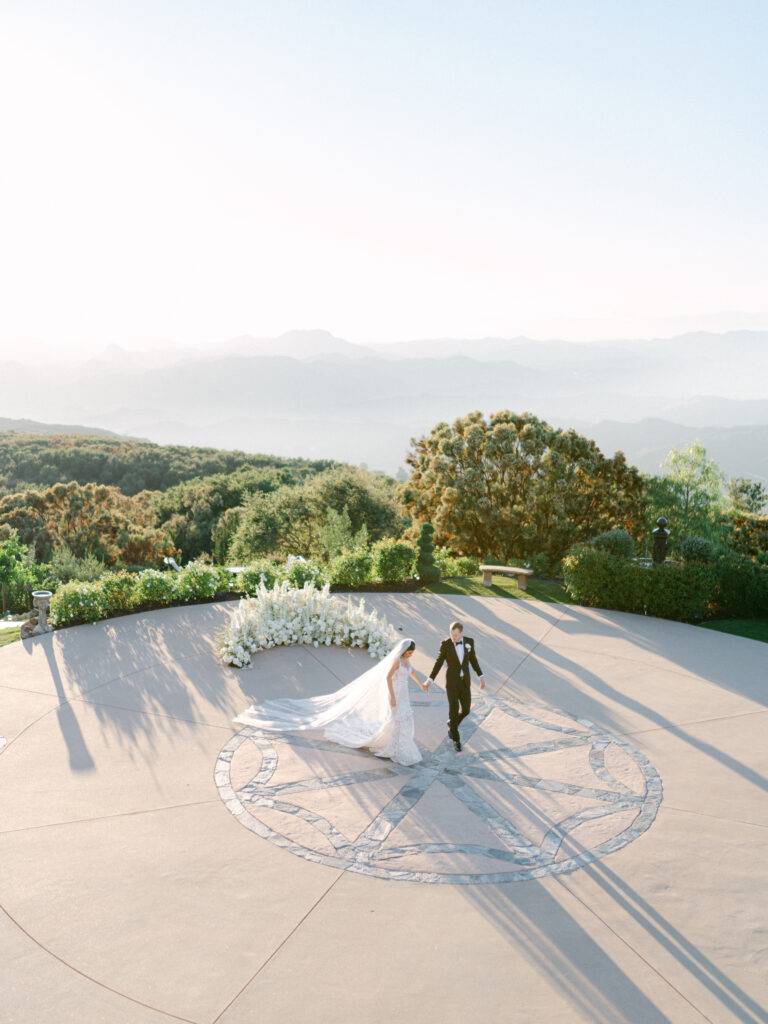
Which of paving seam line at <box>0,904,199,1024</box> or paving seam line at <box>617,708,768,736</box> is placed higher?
paving seam line at <box>0,904,199,1024</box>

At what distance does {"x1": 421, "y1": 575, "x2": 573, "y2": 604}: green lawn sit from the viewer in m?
16.8

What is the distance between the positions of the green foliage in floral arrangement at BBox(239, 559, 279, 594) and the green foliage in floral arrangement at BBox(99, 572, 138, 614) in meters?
2.26

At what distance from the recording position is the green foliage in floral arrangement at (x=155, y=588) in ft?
48.4

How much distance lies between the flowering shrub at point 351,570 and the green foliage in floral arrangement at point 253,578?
1656 millimetres

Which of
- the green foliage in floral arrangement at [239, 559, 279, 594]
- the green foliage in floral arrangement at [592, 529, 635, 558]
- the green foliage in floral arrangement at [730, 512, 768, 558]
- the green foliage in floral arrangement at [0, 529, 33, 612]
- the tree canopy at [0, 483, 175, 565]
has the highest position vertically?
the green foliage in floral arrangement at [592, 529, 635, 558]

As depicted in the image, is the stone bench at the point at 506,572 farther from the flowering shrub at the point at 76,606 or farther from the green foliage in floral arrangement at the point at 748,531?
the green foliage in floral arrangement at the point at 748,531

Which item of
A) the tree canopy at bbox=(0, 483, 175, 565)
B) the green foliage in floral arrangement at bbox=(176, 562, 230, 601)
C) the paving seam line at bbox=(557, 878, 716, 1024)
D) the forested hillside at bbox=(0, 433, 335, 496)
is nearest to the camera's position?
the paving seam line at bbox=(557, 878, 716, 1024)

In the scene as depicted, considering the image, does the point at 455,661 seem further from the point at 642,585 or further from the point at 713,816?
the point at 642,585

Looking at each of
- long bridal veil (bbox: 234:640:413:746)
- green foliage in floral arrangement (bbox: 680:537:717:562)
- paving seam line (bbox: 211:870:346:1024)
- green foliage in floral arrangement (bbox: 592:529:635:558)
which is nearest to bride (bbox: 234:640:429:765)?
long bridal veil (bbox: 234:640:413:746)

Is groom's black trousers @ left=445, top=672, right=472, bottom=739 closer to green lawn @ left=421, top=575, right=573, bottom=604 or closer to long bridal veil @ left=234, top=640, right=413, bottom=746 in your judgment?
long bridal veil @ left=234, top=640, right=413, bottom=746

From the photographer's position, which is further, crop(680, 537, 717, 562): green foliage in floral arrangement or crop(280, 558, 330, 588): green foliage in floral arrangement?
crop(680, 537, 717, 562): green foliage in floral arrangement

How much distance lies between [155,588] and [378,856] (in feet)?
32.2

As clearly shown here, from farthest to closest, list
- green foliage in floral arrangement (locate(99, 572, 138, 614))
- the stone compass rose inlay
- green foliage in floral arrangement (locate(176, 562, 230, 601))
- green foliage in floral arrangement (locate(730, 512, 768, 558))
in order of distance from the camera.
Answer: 1. green foliage in floral arrangement (locate(730, 512, 768, 558))
2. green foliage in floral arrangement (locate(176, 562, 230, 601))
3. green foliage in floral arrangement (locate(99, 572, 138, 614))
4. the stone compass rose inlay

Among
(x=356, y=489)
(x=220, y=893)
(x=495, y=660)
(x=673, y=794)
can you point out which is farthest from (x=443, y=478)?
(x=220, y=893)
